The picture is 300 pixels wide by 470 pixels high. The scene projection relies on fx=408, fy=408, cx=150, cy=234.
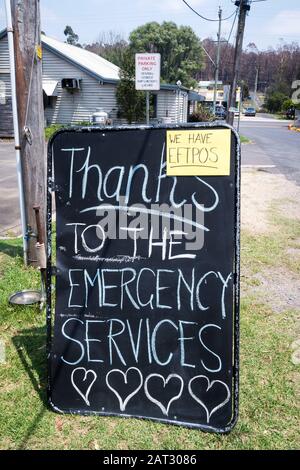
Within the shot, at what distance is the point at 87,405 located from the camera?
2479mm

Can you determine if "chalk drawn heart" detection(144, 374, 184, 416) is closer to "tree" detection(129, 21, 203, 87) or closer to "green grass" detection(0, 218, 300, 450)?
"green grass" detection(0, 218, 300, 450)

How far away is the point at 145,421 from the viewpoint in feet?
8.02

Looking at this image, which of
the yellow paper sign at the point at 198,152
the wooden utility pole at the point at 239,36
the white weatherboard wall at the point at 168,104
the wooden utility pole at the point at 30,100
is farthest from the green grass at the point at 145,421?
the white weatherboard wall at the point at 168,104

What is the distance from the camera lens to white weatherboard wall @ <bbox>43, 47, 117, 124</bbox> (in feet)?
74.1

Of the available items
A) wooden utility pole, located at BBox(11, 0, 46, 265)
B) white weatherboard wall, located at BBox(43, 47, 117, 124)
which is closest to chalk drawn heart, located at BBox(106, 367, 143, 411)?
wooden utility pole, located at BBox(11, 0, 46, 265)

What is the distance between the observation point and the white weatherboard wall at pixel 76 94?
889 inches

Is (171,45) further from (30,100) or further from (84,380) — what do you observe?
(84,380)

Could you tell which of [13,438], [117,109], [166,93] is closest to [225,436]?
[13,438]

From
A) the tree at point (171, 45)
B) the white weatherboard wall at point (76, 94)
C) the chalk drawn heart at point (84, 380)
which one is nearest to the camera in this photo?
the chalk drawn heart at point (84, 380)

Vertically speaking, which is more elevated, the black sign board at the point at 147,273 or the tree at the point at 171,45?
the tree at the point at 171,45

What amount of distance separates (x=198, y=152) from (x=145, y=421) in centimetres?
161

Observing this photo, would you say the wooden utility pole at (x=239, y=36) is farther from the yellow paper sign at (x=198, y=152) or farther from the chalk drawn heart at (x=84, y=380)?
the chalk drawn heart at (x=84, y=380)

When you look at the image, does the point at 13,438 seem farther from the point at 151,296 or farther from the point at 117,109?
the point at 117,109

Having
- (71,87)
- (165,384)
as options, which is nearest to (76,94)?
(71,87)
